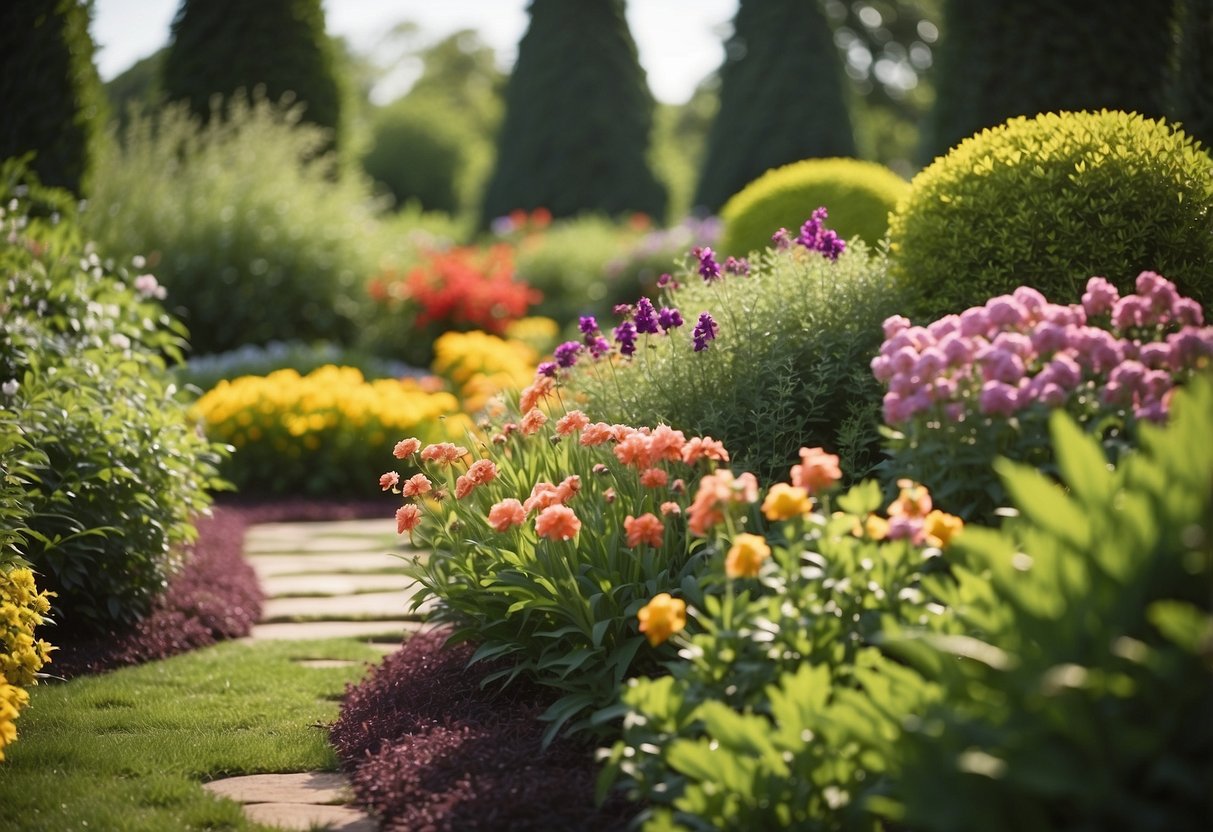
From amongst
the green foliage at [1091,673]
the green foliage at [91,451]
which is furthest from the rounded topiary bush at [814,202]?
the green foliage at [1091,673]

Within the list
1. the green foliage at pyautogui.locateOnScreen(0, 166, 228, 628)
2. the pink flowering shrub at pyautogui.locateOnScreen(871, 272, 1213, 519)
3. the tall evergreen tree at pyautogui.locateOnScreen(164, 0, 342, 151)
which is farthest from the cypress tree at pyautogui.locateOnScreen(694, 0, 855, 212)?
the pink flowering shrub at pyautogui.locateOnScreen(871, 272, 1213, 519)

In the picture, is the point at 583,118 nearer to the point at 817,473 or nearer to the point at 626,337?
the point at 626,337

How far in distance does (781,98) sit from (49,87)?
40.2 ft

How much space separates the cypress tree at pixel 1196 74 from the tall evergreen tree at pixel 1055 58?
1.95 meters

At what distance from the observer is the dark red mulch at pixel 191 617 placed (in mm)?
4559

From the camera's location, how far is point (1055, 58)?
8703 mm

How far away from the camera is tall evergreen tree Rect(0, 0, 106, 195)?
27.8 feet

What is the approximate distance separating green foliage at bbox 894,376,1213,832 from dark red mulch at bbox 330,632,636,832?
110cm

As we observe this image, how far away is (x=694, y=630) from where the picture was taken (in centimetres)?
338

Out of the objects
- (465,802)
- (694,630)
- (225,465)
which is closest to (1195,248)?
(694,630)

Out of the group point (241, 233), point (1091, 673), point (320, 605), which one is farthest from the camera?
point (241, 233)

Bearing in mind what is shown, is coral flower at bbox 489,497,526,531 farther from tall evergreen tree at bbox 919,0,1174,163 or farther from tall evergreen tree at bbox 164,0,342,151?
tall evergreen tree at bbox 164,0,342,151

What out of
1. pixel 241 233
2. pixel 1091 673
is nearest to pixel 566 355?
pixel 1091 673

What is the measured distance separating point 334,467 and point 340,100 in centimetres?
797
